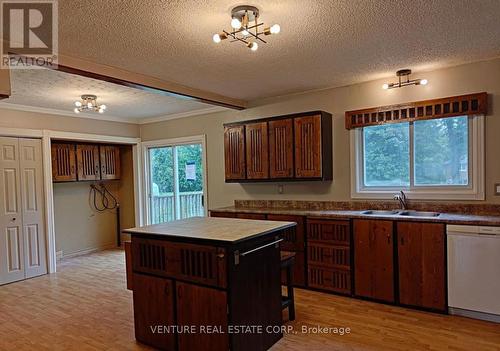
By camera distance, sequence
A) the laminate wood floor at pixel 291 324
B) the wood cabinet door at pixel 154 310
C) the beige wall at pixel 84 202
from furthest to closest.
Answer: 1. the beige wall at pixel 84 202
2. the laminate wood floor at pixel 291 324
3. the wood cabinet door at pixel 154 310

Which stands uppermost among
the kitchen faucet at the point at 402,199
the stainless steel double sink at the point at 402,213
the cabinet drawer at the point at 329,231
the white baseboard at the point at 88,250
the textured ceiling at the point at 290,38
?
the textured ceiling at the point at 290,38

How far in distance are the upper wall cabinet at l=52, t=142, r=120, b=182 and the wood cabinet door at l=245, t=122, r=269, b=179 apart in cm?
331

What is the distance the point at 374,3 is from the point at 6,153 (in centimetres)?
508

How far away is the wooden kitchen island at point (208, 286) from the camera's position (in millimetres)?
2436

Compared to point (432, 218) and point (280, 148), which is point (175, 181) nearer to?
point (280, 148)

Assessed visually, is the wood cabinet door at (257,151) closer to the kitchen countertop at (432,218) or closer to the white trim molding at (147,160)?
the kitchen countertop at (432,218)

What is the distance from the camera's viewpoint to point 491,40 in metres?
3.01

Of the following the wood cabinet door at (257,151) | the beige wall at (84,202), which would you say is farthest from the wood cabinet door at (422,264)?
the beige wall at (84,202)

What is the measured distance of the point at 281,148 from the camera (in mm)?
4594

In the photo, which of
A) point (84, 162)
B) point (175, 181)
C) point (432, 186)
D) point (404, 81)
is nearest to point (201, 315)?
point (432, 186)

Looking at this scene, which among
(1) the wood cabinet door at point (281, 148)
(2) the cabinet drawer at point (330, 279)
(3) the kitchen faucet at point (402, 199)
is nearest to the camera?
(2) the cabinet drawer at point (330, 279)

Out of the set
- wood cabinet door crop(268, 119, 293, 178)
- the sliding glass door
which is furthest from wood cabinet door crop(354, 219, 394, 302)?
the sliding glass door

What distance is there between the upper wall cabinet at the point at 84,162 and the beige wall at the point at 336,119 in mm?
962

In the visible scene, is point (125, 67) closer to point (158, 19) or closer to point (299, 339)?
point (158, 19)
